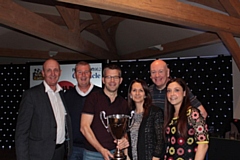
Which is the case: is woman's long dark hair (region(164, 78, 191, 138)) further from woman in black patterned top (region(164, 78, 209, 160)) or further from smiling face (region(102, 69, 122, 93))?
smiling face (region(102, 69, 122, 93))

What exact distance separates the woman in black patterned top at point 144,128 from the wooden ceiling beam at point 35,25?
1816 mm

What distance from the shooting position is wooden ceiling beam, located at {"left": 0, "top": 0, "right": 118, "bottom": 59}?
3.66m

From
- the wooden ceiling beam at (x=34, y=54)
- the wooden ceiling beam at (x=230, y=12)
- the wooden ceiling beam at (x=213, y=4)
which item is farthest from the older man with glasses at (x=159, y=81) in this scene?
the wooden ceiling beam at (x=34, y=54)

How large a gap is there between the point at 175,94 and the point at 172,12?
46.4 inches

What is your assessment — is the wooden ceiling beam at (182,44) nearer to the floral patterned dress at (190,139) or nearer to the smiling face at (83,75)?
the smiling face at (83,75)

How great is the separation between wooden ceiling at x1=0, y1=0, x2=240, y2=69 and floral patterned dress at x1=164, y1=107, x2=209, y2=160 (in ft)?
3.98

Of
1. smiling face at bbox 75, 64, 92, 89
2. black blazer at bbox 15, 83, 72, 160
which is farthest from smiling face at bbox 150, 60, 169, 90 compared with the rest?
black blazer at bbox 15, 83, 72, 160

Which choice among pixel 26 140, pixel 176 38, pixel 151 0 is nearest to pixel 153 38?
pixel 176 38

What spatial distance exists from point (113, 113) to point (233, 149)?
2282 millimetres

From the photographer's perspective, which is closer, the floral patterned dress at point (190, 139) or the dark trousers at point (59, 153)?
the floral patterned dress at point (190, 139)

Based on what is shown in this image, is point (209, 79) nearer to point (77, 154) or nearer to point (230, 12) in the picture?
point (230, 12)

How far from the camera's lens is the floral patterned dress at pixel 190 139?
2.49m

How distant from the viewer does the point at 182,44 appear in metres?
6.26

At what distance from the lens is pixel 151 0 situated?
3215 mm
